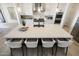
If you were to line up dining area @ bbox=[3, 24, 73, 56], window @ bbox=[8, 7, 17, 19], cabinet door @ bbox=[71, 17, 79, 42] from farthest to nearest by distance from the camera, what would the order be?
window @ bbox=[8, 7, 17, 19], cabinet door @ bbox=[71, 17, 79, 42], dining area @ bbox=[3, 24, 73, 56]

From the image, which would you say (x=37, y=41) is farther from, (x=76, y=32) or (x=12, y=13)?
(x=12, y=13)

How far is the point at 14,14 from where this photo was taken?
3064mm

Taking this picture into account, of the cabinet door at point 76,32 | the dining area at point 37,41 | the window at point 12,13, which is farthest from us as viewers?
the window at point 12,13

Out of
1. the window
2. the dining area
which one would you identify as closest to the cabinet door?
the dining area

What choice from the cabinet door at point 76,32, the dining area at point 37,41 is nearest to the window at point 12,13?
the dining area at point 37,41

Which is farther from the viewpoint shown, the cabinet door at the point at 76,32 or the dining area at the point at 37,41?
the cabinet door at the point at 76,32

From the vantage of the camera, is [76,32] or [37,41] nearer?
[37,41]

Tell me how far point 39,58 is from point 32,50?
1.33 meters

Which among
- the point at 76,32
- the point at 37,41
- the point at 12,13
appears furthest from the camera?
the point at 12,13

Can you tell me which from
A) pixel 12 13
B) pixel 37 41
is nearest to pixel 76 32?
pixel 37 41

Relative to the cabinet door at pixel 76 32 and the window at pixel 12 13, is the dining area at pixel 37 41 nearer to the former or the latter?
the cabinet door at pixel 76 32

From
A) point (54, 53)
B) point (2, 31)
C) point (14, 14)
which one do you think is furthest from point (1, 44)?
point (54, 53)

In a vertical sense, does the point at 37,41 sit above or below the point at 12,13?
below

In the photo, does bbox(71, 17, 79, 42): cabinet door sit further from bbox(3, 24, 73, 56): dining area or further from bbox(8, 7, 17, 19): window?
bbox(8, 7, 17, 19): window
